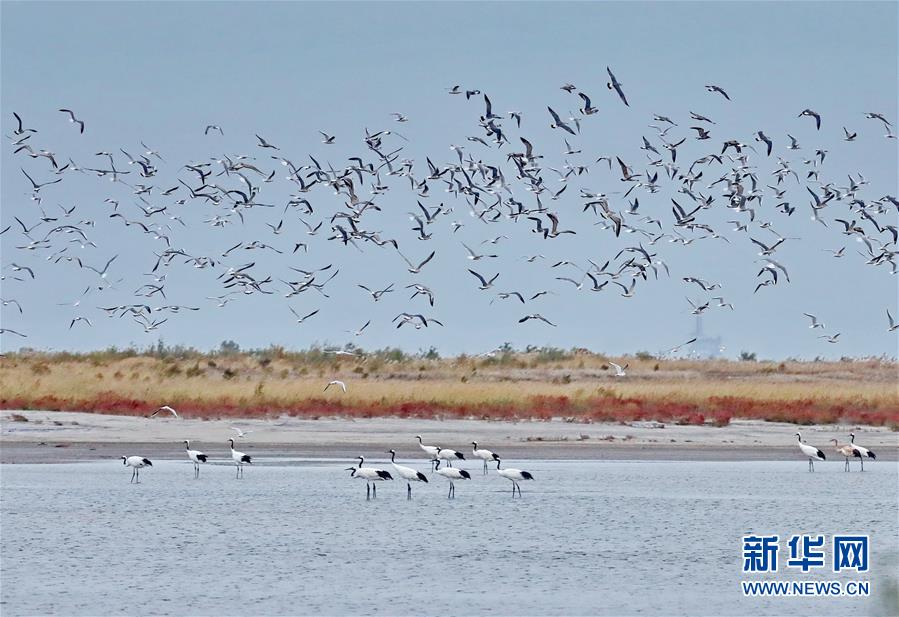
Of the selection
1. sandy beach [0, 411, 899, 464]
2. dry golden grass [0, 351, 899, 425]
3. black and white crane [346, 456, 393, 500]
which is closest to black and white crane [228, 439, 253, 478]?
sandy beach [0, 411, 899, 464]

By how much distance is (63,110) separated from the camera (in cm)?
2469

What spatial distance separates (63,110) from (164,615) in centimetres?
1105

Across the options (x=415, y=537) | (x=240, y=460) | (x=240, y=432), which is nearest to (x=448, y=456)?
(x=240, y=460)

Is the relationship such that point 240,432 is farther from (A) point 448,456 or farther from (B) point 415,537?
(B) point 415,537

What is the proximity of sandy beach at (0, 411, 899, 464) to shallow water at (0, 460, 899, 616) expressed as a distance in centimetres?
215

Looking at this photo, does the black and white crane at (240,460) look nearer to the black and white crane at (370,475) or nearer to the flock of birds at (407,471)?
the flock of birds at (407,471)

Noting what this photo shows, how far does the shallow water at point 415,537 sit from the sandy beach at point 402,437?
2.15 metres

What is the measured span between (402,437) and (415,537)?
13.7m

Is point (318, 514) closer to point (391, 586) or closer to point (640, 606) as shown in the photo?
point (391, 586)

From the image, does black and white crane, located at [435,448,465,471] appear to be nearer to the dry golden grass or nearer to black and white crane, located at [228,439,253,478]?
black and white crane, located at [228,439,253,478]

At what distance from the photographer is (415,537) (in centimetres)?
2108

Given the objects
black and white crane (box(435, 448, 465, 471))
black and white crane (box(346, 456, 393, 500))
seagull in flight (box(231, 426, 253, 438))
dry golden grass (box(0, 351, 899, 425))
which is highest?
dry golden grass (box(0, 351, 899, 425))

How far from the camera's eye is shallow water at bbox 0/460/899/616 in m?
16.8

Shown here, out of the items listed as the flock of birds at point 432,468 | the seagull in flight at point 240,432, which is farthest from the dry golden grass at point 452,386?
the flock of birds at point 432,468
